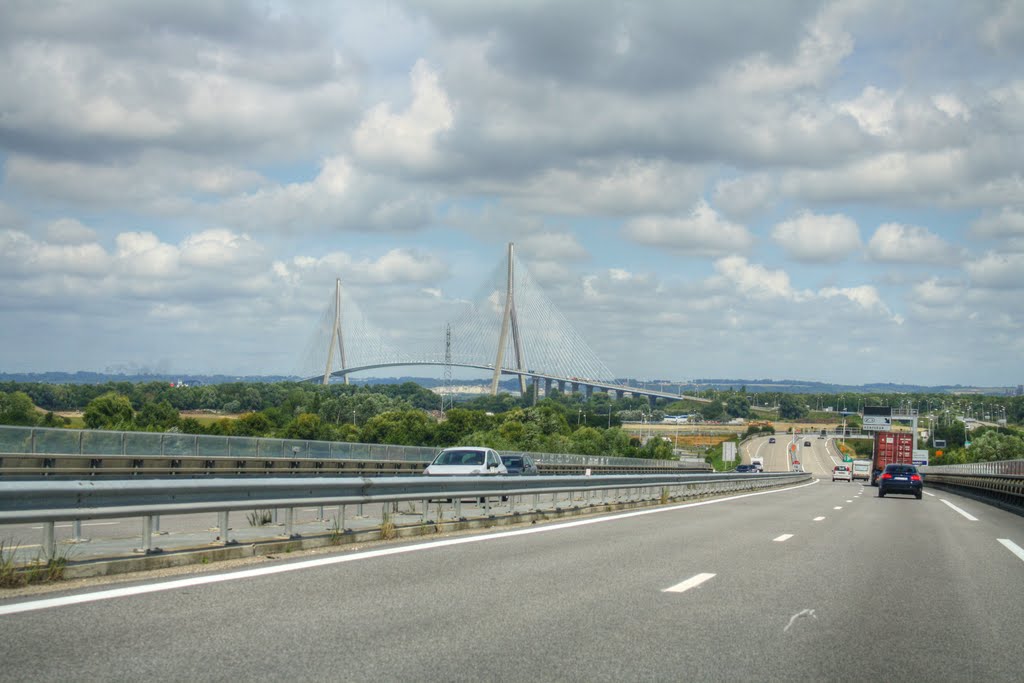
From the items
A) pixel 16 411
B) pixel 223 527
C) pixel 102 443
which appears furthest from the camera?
pixel 16 411

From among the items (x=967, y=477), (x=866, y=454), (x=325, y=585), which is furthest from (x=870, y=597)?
(x=866, y=454)

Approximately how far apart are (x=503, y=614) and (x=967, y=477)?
5014cm

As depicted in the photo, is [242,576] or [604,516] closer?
[242,576]

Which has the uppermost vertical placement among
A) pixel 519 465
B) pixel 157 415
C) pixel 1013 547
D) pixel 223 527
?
pixel 223 527

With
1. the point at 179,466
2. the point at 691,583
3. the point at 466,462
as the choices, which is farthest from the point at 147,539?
the point at 179,466

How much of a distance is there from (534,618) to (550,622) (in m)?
0.20

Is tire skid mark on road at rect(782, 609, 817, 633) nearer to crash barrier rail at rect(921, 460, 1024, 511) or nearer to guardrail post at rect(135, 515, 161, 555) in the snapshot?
guardrail post at rect(135, 515, 161, 555)

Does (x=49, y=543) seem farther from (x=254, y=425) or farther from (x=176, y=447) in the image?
(x=254, y=425)

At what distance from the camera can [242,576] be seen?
425 inches

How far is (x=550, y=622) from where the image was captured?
8.81m

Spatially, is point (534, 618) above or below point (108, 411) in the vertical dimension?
above

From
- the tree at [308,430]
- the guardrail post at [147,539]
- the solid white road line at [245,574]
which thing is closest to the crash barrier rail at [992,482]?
the solid white road line at [245,574]

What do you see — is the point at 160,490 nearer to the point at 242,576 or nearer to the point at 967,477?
the point at 242,576

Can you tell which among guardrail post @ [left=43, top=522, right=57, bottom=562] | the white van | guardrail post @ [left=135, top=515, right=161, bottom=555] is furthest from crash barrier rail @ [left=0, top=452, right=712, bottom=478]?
the white van
